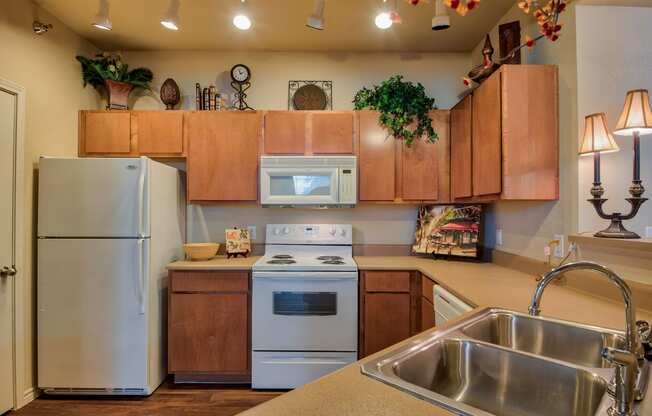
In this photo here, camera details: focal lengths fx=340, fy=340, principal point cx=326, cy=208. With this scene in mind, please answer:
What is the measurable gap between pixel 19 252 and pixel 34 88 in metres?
1.13

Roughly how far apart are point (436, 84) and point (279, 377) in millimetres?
2806

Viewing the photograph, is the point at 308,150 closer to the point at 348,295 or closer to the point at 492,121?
the point at 348,295

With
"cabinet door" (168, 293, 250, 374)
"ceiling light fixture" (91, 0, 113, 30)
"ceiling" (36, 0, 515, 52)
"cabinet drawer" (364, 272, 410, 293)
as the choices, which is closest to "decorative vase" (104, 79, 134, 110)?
"ceiling" (36, 0, 515, 52)

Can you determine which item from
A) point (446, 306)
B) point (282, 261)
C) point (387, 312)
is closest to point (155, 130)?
point (282, 261)

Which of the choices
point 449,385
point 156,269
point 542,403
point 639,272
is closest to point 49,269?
point 156,269

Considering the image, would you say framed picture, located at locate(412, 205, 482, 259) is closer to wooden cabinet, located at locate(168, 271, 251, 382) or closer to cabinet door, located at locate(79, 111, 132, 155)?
wooden cabinet, located at locate(168, 271, 251, 382)

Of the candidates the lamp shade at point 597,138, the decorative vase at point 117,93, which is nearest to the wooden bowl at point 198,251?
the decorative vase at point 117,93

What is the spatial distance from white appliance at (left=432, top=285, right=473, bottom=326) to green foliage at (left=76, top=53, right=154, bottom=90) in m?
2.96

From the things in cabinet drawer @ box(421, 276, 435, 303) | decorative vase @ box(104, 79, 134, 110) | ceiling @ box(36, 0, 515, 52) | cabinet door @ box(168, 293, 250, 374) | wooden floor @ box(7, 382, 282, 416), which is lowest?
wooden floor @ box(7, 382, 282, 416)

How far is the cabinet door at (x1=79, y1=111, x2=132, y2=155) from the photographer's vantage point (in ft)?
9.21

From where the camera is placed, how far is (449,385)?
1.05 m

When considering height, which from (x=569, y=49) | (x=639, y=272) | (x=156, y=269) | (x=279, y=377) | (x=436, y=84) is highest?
(x=436, y=84)

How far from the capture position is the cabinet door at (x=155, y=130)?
2.82 metres

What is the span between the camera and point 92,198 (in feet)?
7.71
